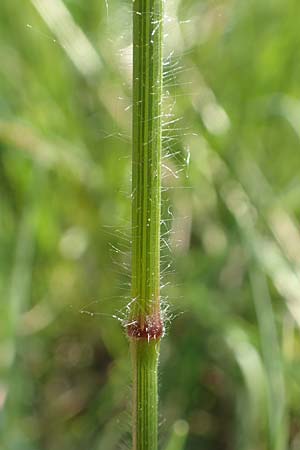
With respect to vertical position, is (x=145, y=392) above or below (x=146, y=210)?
below

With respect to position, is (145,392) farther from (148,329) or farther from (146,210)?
(146,210)

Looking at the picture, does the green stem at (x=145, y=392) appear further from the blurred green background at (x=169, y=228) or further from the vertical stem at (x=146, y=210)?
the blurred green background at (x=169, y=228)

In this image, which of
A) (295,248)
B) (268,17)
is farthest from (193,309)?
(268,17)

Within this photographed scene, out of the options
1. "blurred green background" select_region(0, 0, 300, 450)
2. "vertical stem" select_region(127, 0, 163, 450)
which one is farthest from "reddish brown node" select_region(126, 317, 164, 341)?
"blurred green background" select_region(0, 0, 300, 450)

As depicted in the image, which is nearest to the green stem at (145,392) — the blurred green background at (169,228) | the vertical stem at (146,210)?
the vertical stem at (146,210)

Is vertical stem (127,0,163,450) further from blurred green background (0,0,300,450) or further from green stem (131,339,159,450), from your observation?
blurred green background (0,0,300,450)

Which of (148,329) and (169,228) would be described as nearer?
(148,329)

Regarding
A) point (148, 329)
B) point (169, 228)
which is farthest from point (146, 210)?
point (169, 228)
